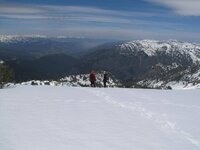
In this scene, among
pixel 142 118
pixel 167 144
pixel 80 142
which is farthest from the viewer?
pixel 142 118

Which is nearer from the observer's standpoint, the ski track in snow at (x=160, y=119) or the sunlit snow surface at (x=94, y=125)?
the sunlit snow surface at (x=94, y=125)

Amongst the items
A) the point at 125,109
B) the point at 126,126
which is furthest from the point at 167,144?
the point at 125,109

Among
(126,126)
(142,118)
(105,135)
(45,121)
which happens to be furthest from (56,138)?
(142,118)

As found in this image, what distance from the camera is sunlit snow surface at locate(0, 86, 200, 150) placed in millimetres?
12625

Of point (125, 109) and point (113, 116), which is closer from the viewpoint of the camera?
point (113, 116)

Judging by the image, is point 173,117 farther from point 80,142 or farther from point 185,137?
point 80,142

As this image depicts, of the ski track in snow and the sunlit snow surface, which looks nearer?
the sunlit snow surface

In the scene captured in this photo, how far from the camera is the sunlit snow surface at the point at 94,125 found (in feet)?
41.4

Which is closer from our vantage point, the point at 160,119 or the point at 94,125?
the point at 94,125

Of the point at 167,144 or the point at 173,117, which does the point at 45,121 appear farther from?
the point at 173,117

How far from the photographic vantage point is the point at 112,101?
25.4 m

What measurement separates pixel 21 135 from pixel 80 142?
6.89 ft

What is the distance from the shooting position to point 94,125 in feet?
52.9

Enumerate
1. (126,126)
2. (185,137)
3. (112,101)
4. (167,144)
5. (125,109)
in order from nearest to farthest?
(167,144), (185,137), (126,126), (125,109), (112,101)
